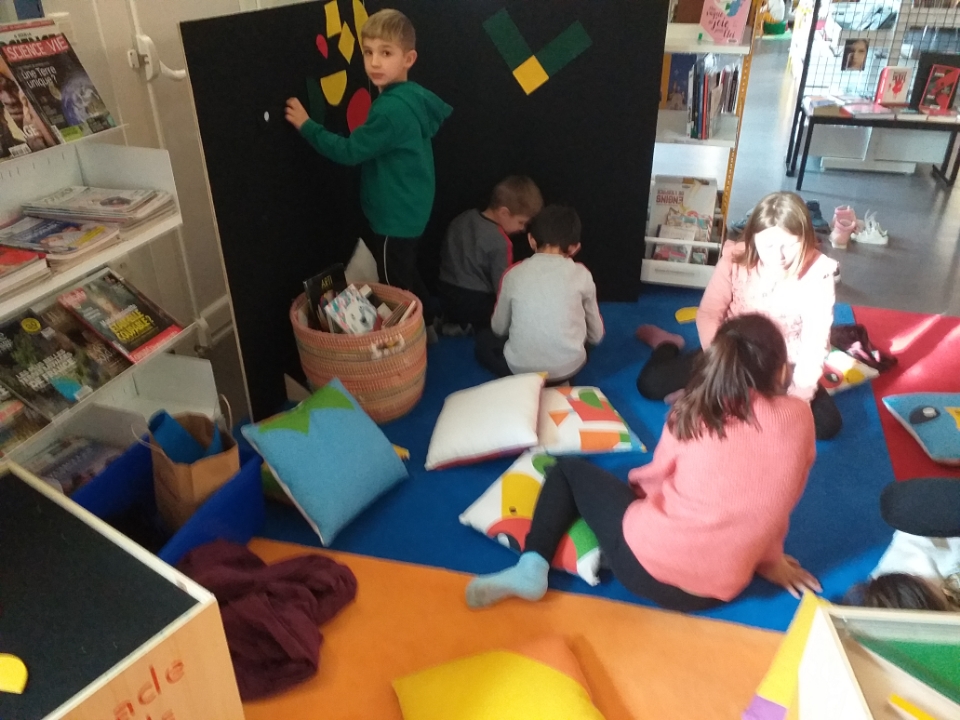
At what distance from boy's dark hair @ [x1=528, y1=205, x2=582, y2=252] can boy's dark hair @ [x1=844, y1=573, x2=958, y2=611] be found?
1398 millimetres

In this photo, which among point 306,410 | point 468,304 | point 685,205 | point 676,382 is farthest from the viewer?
point 685,205

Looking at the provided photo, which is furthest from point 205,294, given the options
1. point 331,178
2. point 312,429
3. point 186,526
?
point 186,526

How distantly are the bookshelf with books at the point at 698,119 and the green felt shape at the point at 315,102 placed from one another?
141 centimetres

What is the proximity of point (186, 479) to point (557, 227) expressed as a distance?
1.44 m

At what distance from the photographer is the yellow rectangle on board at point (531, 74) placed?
3023 millimetres

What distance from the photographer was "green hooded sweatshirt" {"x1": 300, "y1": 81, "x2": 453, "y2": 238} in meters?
2.50

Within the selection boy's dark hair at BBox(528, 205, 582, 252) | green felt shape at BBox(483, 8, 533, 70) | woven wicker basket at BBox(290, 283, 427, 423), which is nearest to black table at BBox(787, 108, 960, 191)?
green felt shape at BBox(483, 8, 533, 70)

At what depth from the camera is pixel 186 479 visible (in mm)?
1883

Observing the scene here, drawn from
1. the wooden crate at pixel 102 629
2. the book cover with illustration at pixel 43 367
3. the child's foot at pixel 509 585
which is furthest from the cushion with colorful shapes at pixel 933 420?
the book cover with illustration at pixel 43 367

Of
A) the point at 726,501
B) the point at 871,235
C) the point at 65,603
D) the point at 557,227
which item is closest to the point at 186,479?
the point at 65,603

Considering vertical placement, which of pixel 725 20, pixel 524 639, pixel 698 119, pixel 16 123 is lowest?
pixel 524 639

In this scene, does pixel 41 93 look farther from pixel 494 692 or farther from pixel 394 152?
pixel 494 692

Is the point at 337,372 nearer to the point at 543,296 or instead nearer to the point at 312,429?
the point at 312,429

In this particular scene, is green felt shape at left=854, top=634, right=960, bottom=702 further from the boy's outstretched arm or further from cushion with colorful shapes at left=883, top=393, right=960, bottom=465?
the boy's outstretched arm
